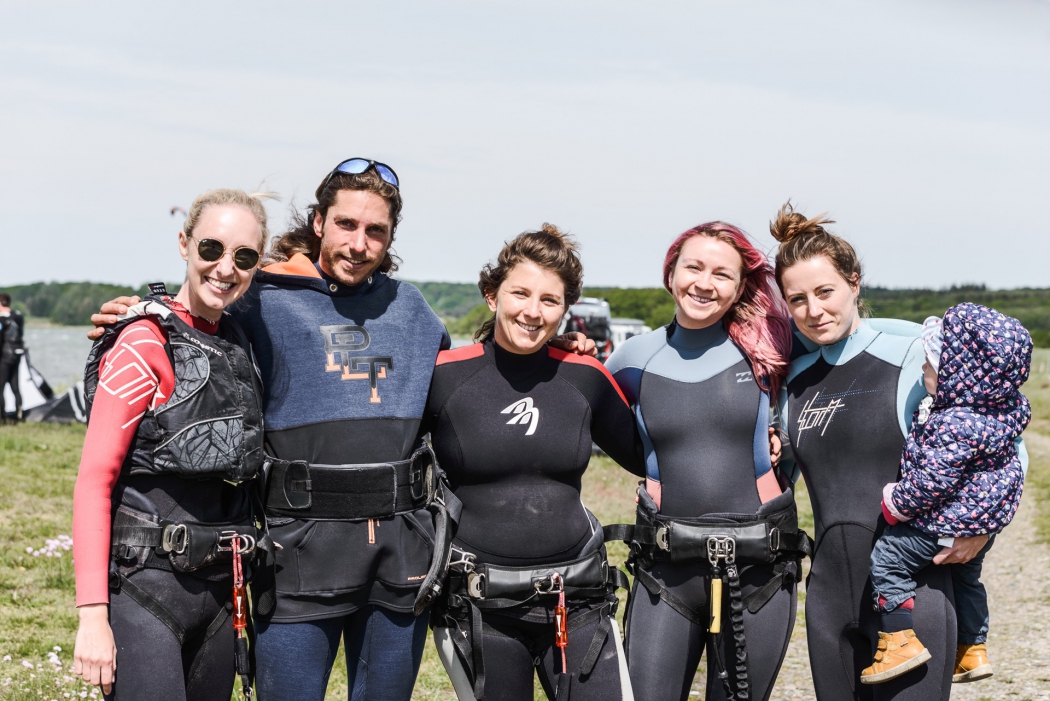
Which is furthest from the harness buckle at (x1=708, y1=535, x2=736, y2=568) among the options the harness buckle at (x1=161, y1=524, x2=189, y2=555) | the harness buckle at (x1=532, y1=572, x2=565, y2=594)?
the harness buckle at (x1=161, y1=524, x2=189, y2=555)

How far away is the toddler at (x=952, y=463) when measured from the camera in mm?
3188

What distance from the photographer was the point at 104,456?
300cm

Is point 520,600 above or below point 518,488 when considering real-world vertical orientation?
below

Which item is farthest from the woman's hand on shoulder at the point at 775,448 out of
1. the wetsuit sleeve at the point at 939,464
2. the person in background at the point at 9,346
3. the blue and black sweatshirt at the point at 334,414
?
the person in background at the point at 9,346

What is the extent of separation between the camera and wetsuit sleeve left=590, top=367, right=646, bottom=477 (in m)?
3.88

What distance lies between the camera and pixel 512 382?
3.75m

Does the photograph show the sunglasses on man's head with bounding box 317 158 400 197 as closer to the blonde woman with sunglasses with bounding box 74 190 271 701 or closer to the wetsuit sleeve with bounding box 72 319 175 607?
the blonde woman with sunglasses with bounding box 74 190 271 701

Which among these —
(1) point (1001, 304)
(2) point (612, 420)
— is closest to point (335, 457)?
(2) point (612, 420)

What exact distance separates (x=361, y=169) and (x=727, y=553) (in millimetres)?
2060

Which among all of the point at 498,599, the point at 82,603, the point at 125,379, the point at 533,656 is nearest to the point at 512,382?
the point at 498,599

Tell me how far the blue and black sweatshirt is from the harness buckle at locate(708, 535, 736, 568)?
3.59 feet

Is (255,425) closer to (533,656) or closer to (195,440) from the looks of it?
(195,440)

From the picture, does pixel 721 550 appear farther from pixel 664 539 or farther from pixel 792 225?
pixel 792 225

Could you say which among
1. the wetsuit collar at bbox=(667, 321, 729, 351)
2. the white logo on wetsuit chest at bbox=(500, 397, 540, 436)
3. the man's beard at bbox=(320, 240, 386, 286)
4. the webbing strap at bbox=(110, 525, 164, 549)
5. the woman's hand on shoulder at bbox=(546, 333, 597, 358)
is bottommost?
the webbing strap at bbox=(110, 525, 164, 549)
